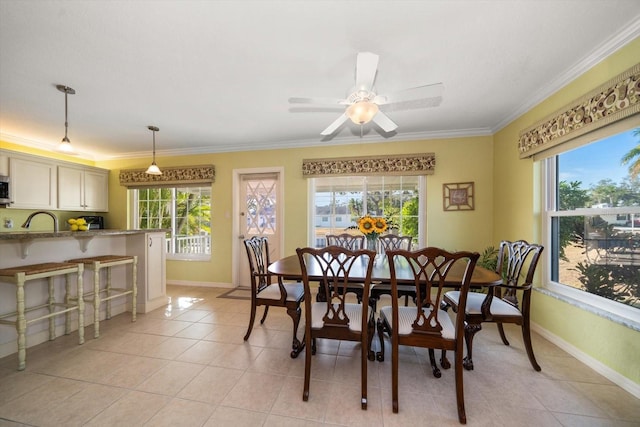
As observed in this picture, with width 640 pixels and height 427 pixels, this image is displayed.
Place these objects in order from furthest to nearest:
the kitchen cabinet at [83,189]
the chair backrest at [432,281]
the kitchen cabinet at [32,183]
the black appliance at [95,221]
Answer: the black appliance at [95,221], the kitchen cabinet at [83,189], the kitchen cabinet at [32,183], the chair backrest at [432,281]

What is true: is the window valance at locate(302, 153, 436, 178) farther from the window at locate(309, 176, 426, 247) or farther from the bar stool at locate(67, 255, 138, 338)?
the bar stool at locate(67, 255, 138, 338)

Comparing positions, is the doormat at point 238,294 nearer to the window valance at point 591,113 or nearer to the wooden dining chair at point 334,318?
the wooden dining chair at point 334,318

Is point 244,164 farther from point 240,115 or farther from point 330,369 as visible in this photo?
point 330,369

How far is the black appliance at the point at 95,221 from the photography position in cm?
428

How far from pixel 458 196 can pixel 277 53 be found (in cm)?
300

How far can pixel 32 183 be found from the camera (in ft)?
11.6

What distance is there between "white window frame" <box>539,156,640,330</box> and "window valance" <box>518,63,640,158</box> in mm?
269

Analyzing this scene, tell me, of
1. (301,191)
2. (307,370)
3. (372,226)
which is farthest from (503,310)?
(301,191)

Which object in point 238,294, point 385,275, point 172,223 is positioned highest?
point 172,223

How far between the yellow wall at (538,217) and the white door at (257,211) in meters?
3.21

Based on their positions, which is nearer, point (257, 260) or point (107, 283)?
point (257, 260)

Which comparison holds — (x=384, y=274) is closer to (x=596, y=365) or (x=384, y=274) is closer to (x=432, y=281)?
(x=432, y=281)

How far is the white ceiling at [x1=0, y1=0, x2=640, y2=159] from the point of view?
4.71ft

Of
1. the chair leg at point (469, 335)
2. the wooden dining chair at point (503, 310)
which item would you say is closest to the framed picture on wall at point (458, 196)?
the wooden dining chair at point (503, 310)
